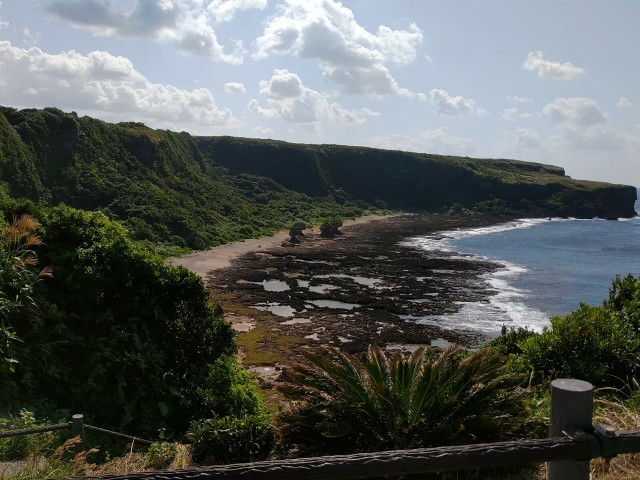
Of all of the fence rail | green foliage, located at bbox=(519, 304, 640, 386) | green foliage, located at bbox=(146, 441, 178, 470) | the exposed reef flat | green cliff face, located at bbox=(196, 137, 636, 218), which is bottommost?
the exposed reef flat

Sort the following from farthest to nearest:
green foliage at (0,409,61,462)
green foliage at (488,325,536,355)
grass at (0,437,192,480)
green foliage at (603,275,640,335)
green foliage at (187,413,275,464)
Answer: green foliage at (488,325,536,355) < green foliage at (603,275,640,335) < green foliage at (187,413,275,464) < green foliage at (0,409,61,462) < grass at (0,437,192,480)

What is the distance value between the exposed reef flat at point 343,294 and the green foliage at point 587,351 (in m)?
19.1

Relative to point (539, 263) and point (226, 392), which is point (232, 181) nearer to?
point (539, 263)

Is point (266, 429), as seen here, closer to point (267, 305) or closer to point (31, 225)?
point (31, 225)

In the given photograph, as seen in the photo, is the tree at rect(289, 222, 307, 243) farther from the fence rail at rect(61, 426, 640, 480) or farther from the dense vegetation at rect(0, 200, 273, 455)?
the fence rail at rect(61, 426, 640, 480)

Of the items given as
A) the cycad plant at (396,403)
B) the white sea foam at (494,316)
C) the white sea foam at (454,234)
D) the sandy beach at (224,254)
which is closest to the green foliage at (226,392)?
the cycad plant at (396,403)

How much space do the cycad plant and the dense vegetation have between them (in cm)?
390

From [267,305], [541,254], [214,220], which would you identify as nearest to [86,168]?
[214,220]

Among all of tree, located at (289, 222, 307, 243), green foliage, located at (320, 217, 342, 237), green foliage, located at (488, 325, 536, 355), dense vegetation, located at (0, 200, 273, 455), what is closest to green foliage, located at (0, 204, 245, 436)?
dense vegetation, located at (0, 200, 273, 455)

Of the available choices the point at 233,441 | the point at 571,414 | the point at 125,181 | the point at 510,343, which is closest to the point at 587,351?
the point at 510,343

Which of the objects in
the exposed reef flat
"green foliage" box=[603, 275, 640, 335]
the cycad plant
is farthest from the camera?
the exposed reef flat

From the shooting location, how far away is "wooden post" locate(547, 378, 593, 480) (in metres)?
2.54

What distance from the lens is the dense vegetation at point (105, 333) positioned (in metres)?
9.96

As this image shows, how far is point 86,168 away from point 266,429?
74.2 metres
